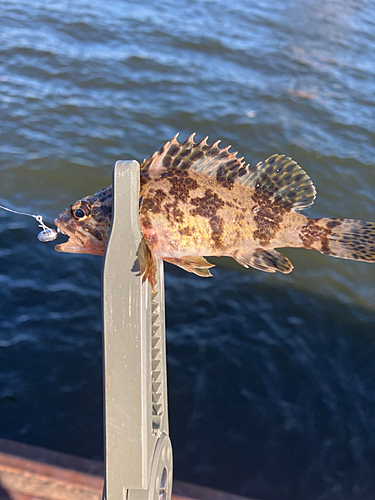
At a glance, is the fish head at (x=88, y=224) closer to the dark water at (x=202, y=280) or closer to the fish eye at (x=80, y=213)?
the fish eye at (x=80, y=213)

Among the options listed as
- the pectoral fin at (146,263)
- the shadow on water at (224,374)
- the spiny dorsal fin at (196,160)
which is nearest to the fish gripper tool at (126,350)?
the pectoral fin at (146,263)

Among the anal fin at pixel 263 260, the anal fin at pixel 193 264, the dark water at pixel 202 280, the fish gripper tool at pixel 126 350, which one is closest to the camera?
the fish gripper tool at pixel 126 350

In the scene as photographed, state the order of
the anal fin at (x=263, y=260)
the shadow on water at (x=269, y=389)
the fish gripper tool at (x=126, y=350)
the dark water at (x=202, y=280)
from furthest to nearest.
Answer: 1. the dark water at (x=202, y=280)
2. the shadow on water at (x=269, y=389)
3. the anal fin at (x=263, y=260)
4. the fish gripper tool at (x=126, y=350)

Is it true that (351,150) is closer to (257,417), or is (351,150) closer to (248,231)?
(257,417)

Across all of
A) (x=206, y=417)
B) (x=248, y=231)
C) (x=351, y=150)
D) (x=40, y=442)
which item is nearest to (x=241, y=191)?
(x=248, y=231)

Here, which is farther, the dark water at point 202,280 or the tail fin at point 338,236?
the dark water at point 202,280

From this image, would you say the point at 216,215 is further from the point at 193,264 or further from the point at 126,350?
the point at 126,350

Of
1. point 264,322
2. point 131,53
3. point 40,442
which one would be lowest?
point 40,442

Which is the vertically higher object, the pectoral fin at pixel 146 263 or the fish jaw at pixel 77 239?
the pectoral fin at pixel 146 263
